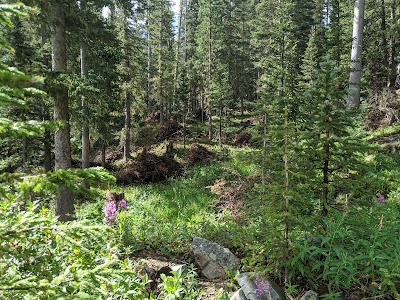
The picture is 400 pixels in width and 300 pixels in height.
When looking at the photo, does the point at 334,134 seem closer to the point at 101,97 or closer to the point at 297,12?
the point at 101,97

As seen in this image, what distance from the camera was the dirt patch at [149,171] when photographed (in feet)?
55.1

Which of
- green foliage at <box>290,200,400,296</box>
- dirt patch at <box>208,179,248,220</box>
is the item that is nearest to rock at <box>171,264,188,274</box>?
green foliage at <box>290,200,400,296</box>

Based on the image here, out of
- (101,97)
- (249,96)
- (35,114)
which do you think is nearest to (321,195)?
(101,97)

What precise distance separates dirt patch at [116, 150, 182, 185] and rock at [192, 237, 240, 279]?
36.2ft

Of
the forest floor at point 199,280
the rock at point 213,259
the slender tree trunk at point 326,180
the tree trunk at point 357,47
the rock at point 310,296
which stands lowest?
the forest floor at point 199,280

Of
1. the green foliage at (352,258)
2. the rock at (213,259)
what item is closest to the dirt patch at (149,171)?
the rock at (213,259)

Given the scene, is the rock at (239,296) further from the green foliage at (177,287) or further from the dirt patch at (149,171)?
the dirt patch at (149,171)

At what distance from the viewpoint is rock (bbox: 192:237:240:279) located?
5.06 meters

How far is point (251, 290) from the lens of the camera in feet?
13.3

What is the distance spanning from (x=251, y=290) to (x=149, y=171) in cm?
1355

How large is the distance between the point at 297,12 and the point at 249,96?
37.9 feet

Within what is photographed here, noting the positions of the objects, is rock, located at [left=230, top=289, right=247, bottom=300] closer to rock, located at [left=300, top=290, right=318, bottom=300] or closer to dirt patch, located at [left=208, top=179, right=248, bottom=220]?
rock, located at [left=300, top=290, right=318, bottom=300]

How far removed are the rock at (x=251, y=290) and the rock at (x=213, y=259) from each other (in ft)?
2.56

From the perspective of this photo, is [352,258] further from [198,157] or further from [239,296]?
[198,157]
